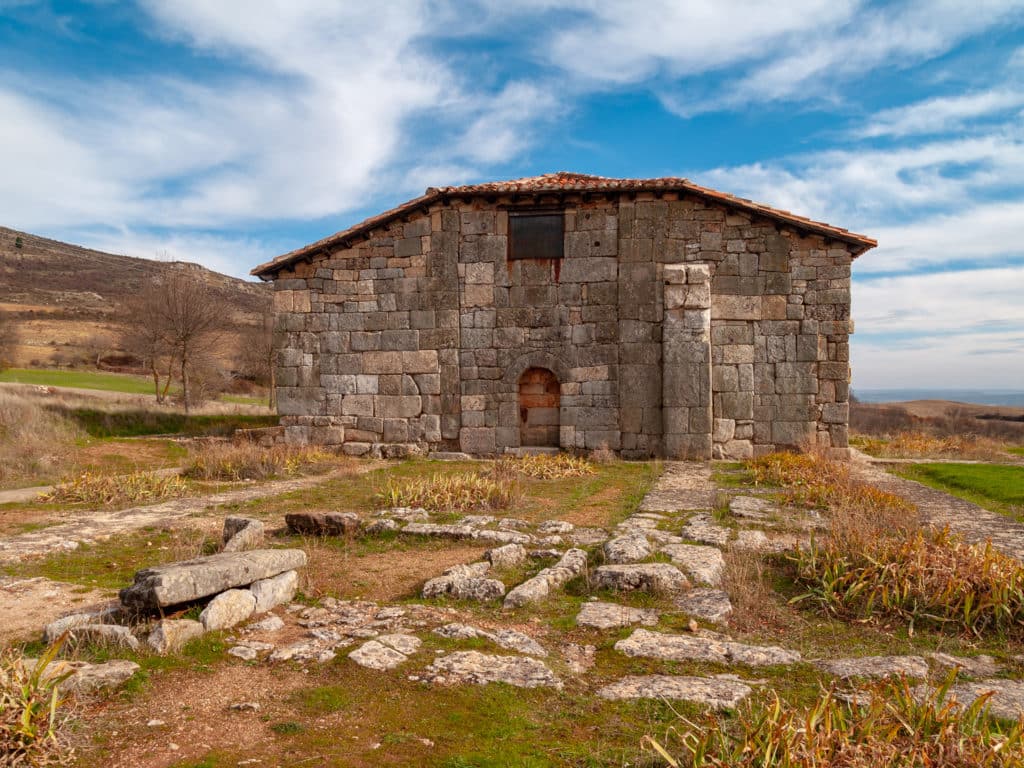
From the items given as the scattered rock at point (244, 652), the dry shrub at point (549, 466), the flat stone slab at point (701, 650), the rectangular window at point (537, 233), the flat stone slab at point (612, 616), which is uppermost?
the rectangular window at point (537, 233)

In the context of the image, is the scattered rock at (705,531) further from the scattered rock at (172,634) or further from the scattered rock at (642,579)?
the scattered rock at (172,634)

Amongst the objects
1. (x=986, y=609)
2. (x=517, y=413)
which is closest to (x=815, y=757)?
(x=986, y=609)

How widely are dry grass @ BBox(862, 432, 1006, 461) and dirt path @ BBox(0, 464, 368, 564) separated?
13635 millimetres

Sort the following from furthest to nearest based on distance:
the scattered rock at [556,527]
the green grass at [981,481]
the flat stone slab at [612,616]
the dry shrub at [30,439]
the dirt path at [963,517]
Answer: the dry shrub at [30,439]
the green grass at [981,481]
the scattered rock at [556,527]
the dirt path at [963,517]
the flat stone slab at [612,616]

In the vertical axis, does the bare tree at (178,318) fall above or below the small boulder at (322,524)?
above

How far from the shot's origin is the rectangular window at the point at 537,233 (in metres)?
15.3

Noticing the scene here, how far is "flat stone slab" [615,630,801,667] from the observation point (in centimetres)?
439

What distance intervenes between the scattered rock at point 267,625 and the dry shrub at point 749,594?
11.1 ft

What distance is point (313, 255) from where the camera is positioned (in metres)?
16.0

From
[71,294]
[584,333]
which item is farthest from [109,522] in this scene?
[71,294]

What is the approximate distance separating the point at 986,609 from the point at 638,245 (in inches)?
433

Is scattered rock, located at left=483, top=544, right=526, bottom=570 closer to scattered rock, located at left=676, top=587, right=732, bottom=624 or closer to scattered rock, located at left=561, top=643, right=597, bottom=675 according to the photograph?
scattered rock, located at left=676, top=587, right=732, bottom=624

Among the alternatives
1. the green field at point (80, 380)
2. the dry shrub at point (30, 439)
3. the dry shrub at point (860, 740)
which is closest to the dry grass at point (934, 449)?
the dry shrub at point (860, 740)

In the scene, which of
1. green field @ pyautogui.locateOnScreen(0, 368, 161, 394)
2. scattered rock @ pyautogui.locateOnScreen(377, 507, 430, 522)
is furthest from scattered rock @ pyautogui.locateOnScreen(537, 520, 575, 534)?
green field @ pyautogui.locateOnScreen(0, 368, 161, 394)
